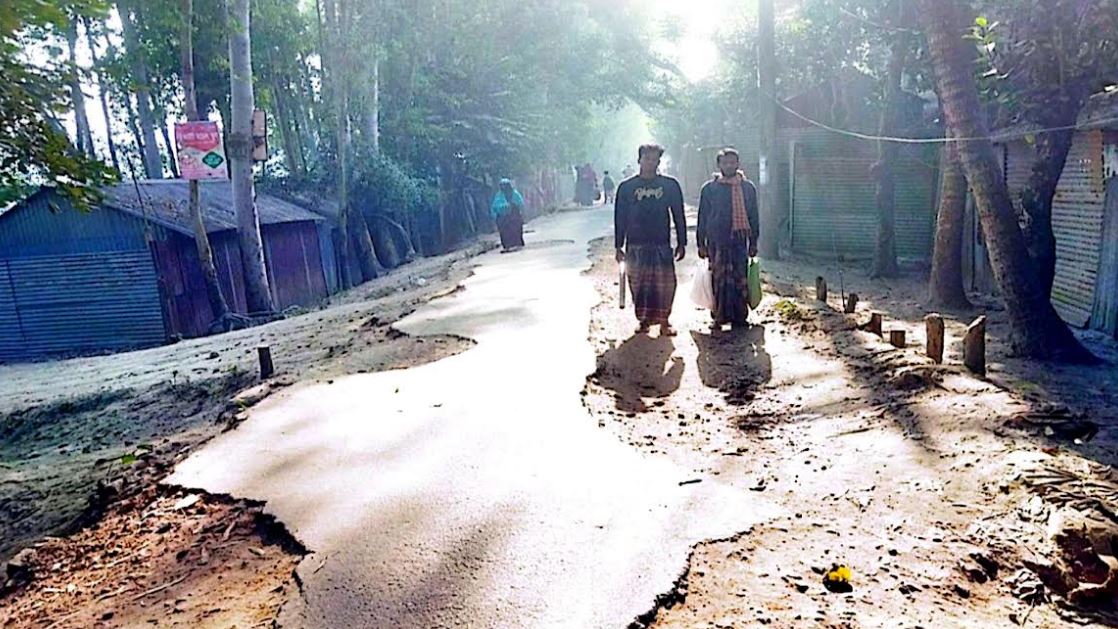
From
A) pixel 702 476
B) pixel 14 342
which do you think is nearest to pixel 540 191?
pixel 14 342

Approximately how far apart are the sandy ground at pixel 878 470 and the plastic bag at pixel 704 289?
1.98 ft

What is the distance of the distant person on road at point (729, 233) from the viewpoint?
7.80m

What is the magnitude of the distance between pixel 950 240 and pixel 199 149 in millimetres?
11551

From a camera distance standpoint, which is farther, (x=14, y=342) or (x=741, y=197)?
(x=14, y=342)

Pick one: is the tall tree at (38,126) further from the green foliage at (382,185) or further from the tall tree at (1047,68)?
the green foliage at (382,185)

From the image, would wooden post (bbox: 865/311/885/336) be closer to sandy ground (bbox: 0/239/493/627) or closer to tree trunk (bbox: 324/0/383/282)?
sandy ground (bbox: 0/239/493/627)

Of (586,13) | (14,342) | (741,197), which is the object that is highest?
(586,13)

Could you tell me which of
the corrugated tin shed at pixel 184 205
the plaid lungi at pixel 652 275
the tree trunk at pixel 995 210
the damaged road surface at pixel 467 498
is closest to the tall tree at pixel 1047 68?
the tree trunk at pixel 995 210

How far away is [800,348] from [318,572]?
5.20 m

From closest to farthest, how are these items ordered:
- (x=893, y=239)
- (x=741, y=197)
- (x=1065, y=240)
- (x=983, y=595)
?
(x=983, y=595) < (x=741, y=197) < (x=1065, y=240) < (x=893, y=239)

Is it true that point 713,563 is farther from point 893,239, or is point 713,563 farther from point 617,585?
point 893,239

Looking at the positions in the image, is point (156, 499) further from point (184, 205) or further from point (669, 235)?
point (184, 205)

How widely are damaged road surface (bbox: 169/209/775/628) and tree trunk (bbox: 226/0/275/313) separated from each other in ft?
31.3

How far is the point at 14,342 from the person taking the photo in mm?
17031
